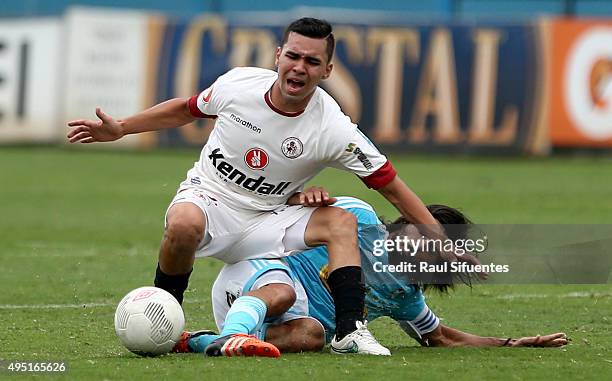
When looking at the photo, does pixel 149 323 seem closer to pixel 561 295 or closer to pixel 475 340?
pixel 475 340

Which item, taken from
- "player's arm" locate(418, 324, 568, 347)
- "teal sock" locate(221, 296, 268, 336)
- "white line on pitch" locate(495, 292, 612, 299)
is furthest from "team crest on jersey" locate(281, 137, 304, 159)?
"white line on pitch" locate(495, 292, 612, 299)

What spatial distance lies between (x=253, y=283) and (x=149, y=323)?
2.27 feet

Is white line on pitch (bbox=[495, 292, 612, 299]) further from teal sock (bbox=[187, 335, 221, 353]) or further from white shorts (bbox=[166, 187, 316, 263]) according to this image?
teal sock (bbox=[187, 335, 221, 353])

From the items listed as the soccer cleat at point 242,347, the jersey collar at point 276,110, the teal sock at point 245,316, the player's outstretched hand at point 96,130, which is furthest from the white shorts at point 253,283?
the player's outstretched hand at point 96,130

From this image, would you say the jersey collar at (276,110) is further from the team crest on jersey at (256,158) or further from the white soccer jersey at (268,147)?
the team crest on jersey at (256,158)

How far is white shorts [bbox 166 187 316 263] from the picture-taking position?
6.77m

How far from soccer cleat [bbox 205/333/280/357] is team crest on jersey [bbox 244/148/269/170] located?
3.36ft

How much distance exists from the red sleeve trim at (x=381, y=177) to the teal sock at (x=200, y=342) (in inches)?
43.2

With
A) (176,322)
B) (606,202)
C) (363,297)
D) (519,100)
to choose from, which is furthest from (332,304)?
(519,100)

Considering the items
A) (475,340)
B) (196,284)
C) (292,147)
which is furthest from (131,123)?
(196,284)

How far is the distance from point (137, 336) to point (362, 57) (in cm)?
1559

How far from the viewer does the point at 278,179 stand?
6844 mm

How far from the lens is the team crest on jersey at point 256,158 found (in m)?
6.78

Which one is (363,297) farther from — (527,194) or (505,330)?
(527,194)
